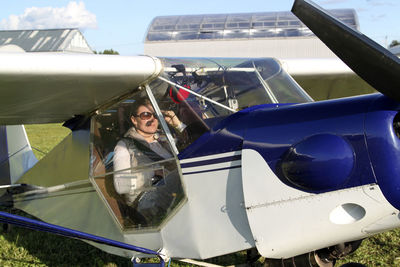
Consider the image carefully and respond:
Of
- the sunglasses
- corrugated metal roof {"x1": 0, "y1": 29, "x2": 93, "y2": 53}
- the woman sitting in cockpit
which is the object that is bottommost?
corrugated metal roof {"x1": 0, "y1": 29, "x2": 93, "y2": 53}

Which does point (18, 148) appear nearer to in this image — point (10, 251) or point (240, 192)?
point (10, 251)

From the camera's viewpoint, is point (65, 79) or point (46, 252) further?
point (46, 252)

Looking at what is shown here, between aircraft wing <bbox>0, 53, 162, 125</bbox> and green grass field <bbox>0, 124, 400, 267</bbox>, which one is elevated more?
aircraft wing <bbox>0, 53, 162, 125</bbox>

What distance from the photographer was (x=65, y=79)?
3342 mm

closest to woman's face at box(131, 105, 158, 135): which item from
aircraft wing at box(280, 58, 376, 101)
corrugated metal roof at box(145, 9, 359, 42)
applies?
aircraft wing at box(280, 58, 376, 101)

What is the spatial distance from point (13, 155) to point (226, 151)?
3700mm

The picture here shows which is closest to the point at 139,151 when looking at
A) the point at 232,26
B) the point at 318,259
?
the point at 318,259

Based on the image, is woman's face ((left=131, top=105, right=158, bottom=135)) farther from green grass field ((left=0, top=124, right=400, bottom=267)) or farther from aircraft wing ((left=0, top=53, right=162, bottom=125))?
green grass field ((left=0, top=124, right=400, bottom=267))

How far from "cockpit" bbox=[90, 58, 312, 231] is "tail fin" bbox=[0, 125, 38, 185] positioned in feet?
→ 7.18

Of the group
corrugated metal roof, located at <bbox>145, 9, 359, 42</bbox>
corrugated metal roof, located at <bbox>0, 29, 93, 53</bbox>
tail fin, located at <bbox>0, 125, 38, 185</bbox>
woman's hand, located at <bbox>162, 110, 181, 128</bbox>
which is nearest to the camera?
woman's hand, located at <bbox>162, 110, 181, 128</bbox>

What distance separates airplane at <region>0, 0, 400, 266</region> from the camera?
109 inches

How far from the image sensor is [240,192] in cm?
321

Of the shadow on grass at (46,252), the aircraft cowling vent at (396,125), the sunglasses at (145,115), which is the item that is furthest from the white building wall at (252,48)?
the aircraft cowling vent at (396,125)

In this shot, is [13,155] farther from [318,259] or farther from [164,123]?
[318,259]
